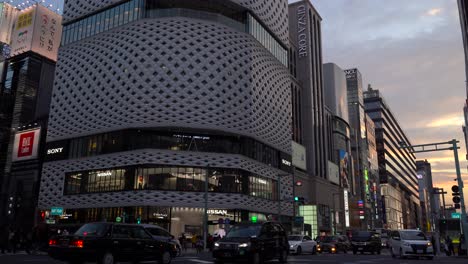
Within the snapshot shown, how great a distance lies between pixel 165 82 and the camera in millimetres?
57844

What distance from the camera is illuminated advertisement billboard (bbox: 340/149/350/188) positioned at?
9731 centimetres

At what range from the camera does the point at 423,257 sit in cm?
2819

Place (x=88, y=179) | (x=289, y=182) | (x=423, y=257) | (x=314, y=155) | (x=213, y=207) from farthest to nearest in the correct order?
(x=314, y=155)
(x=289, y=182)
(x=88, y=179)
(x=213, y=207)
(x=423, y=257)

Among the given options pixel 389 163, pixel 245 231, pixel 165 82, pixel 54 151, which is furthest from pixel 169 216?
pixel 389 163

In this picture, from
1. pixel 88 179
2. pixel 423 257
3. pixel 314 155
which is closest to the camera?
pixel 423 257

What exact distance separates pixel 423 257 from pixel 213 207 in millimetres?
31482

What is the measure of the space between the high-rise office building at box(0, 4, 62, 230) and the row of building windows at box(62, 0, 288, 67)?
1546 centimetres

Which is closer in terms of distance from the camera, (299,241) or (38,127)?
(299,241)

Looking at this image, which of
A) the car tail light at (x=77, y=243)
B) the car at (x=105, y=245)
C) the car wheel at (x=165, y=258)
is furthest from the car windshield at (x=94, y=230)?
the car wheel at (x=165, y=258)

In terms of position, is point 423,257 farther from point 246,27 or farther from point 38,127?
point 38,127

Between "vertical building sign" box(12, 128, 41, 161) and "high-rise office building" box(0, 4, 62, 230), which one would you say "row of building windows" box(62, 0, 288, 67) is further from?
"vertical building sign" box(12, 128, 41, 161)

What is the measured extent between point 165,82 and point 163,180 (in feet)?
43.9

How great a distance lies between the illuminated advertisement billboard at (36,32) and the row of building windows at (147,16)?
591 inches

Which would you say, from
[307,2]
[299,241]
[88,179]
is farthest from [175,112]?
[307,2]
